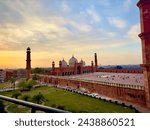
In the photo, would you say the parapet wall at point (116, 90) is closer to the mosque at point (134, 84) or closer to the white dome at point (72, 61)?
the mosque at point (134, 84)

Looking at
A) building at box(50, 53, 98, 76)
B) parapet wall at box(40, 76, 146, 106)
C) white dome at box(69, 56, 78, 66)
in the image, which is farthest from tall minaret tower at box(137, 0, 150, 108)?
white dome at box(69, 56, 78, 66)

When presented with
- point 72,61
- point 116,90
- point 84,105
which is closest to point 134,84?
point 116,90

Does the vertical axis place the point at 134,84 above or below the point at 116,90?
above

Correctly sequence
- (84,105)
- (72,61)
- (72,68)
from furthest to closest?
(72,61) → (72,68) → (84,105)

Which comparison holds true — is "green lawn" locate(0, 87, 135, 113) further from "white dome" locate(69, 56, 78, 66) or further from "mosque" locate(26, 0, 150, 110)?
"white dome" locate(69, 56, 78, 66)

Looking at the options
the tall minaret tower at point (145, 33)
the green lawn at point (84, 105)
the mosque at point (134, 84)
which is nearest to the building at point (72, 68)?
the mosque at point (134, 84)

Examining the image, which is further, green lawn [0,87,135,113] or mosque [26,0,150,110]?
green lawn [0,87,135,113]

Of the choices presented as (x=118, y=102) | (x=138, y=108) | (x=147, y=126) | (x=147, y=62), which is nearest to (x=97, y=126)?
(x=147, y=126)

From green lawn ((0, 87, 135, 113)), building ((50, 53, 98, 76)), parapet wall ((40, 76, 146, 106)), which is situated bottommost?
green lawn ((0, 87, 135, 113))

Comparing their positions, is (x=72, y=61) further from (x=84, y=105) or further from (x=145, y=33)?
(x=145, y=33)
